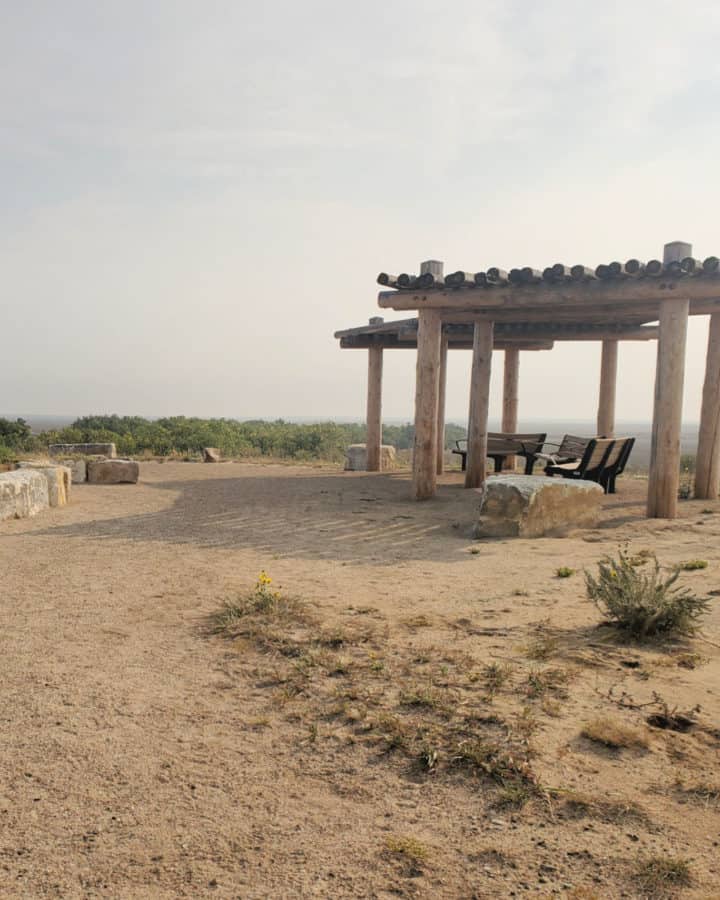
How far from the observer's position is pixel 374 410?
1514 centimetres

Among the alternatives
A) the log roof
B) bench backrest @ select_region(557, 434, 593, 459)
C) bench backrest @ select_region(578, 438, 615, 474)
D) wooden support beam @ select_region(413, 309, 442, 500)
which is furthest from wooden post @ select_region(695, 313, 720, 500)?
wooden support beam @ select_region(413, 309, 442, 500)

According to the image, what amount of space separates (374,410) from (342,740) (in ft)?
40.8

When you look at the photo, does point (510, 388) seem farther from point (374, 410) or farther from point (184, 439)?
point (184, 439)

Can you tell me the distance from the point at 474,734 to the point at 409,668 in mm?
755

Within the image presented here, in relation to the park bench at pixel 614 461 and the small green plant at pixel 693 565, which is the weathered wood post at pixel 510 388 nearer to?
the park bench at pixel 614 461

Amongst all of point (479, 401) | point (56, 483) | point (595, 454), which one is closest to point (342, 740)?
point (595, 454)

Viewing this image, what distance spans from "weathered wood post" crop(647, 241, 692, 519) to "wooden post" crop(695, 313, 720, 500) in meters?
2.24

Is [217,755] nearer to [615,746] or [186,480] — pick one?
[615,746]

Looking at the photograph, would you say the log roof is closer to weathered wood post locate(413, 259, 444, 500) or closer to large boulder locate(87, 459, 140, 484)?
weathered wood post locate(413, 259, 444, 500)

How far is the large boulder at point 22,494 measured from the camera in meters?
8.40

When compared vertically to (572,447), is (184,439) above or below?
below

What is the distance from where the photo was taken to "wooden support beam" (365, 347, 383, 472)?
49.6 ft

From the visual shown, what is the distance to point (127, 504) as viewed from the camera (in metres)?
10.0

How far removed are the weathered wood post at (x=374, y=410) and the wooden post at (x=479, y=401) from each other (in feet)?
12.1
